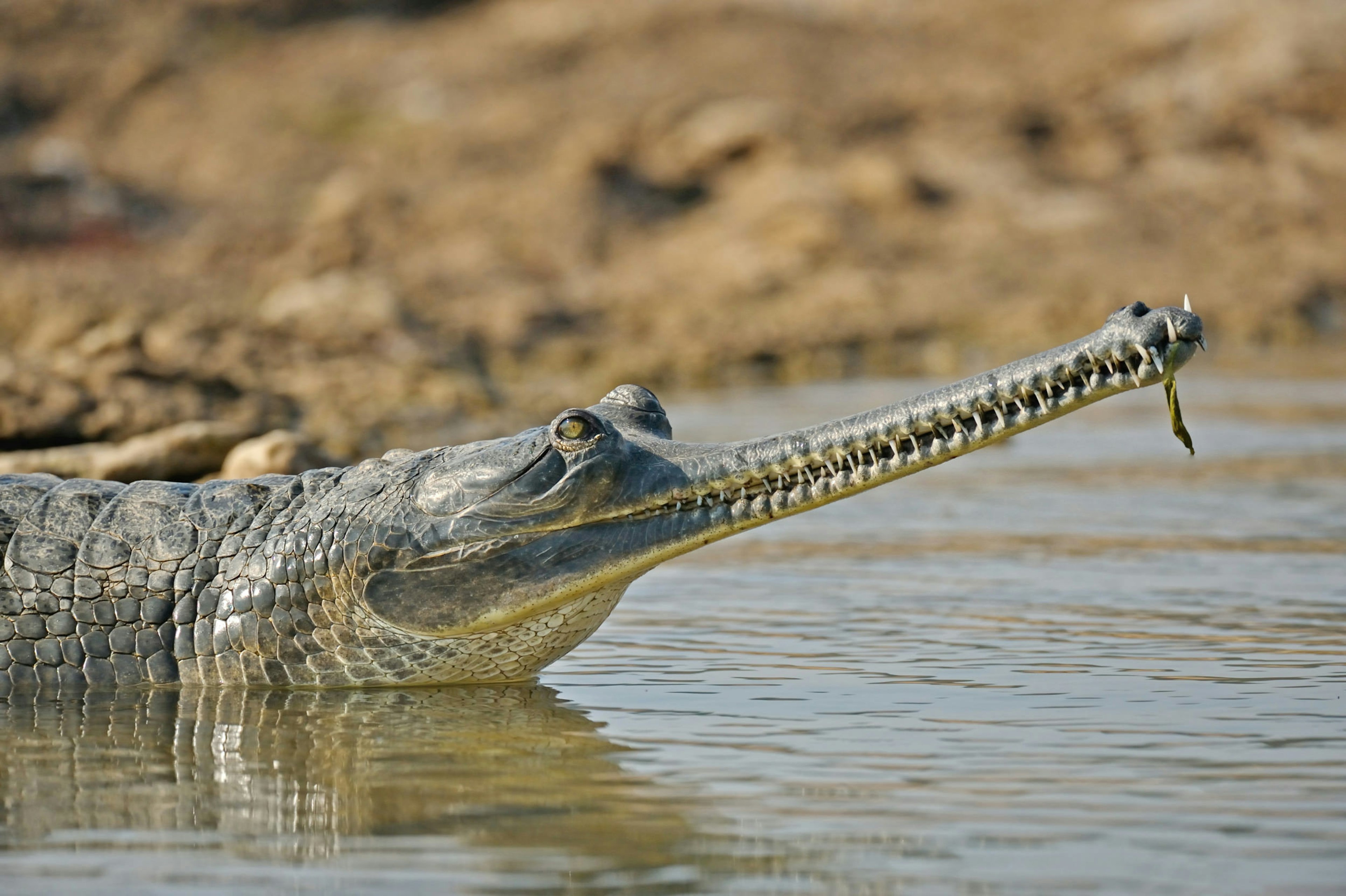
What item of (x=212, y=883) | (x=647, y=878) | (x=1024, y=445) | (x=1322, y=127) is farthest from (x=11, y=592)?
(x=1322, y=127)

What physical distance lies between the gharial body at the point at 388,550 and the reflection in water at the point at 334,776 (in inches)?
5.0

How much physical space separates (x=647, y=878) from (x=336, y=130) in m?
27.8

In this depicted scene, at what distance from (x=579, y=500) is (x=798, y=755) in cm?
106

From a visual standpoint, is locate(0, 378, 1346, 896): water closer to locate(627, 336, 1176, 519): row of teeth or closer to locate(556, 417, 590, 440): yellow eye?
locate(627, 336, 1176, 519): row of teeth

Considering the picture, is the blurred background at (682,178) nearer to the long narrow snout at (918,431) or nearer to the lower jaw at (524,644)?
the lower jaw at (524,644)

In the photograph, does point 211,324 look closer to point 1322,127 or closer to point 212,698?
point 212,698

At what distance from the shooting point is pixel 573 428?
459 cm

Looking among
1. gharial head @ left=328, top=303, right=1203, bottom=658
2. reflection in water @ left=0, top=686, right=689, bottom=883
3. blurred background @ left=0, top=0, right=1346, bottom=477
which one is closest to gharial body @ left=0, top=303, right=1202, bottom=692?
gharial head @ left=328, top=303, right=1203, bottom=658

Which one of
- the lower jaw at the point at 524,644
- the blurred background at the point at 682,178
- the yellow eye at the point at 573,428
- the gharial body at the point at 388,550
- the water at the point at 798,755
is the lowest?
the water at the point at 798,755

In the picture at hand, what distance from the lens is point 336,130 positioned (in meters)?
29.5

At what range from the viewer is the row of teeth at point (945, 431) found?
12.7ft

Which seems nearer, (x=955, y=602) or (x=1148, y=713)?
(x=1148, y=713)

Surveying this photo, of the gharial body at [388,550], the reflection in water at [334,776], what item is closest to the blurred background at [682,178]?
the gharial body at [388,550]

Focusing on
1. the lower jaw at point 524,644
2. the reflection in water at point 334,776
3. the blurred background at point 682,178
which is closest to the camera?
Result: the reflection in water at point 334,776
